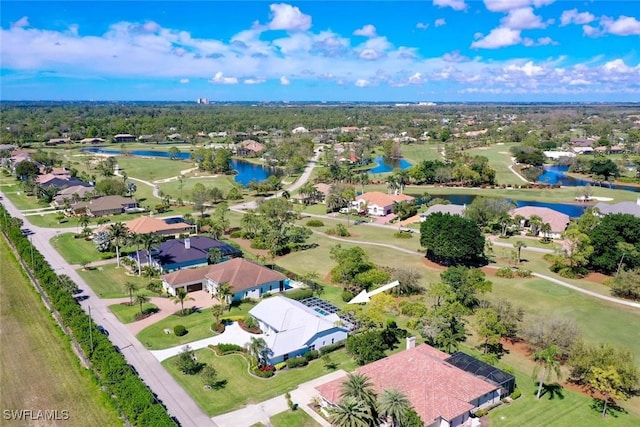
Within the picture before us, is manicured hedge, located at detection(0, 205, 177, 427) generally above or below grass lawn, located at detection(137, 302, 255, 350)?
above

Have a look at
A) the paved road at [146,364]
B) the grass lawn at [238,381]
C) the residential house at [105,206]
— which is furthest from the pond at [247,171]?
the grass lawn at [238,381]

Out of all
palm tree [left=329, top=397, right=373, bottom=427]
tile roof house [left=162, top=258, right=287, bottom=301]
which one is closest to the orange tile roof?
tile roof house [left=162, top=258, right=287, bottom=301]

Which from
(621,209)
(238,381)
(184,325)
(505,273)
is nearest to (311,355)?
(238,381)

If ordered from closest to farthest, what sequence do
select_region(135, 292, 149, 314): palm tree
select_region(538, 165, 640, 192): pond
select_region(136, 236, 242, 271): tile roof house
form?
select_region(135, 292, 149, 314): palm tree < select_region(136, 236, 242, 271): tile roof house < select_region(538, 165, 640, 192): pond

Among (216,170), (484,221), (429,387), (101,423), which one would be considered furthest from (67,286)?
(216,170)

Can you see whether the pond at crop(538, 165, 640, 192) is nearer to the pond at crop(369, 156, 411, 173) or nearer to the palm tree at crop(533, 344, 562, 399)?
the pond at crop(369, 156, 411, 173)

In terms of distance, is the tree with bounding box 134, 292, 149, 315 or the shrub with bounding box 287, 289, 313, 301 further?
the shrub with bounding box 287, 289, 313, 301

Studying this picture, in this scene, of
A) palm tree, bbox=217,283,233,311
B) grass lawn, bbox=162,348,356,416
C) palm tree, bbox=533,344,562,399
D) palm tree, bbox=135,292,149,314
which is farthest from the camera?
palm tree, bbox=217,283,233,311
